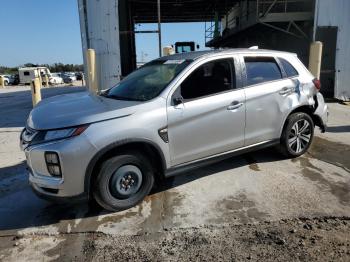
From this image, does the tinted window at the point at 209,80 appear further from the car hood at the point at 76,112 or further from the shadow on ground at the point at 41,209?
the shadow on ground at the point at 41,209

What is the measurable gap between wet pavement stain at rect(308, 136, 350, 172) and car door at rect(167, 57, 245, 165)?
1.80 m

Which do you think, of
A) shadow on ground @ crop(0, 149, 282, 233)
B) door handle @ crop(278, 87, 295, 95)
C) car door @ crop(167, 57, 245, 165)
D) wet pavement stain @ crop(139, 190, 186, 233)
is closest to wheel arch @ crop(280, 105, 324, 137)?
door handle @ crop(278, 87, 295, 95)

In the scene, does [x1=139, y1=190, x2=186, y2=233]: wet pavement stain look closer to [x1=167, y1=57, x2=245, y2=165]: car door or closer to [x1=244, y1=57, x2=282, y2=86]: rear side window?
[x1=167, y1=57, x2=245, y2=165]: car door

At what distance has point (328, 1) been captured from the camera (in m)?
11.8

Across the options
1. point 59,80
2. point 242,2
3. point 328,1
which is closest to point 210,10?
point 242,2

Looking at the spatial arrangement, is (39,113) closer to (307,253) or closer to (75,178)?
(75,178)

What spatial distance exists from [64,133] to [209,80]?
6.54ft

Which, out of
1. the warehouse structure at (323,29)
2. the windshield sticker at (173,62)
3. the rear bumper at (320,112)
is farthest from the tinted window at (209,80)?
the warehouse structure at (323,29)

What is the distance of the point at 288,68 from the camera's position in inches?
220

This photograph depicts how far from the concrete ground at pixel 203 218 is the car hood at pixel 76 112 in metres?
1.13

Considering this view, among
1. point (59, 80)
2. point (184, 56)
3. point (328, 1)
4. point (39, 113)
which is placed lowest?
point (59, 80)

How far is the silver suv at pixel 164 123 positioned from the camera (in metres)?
3.72

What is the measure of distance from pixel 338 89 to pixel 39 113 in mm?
A: 10880

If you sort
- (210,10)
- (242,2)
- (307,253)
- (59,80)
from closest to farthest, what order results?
1. (307,253)
2. (242,2)
3. (210,10)
4. (59,80)
